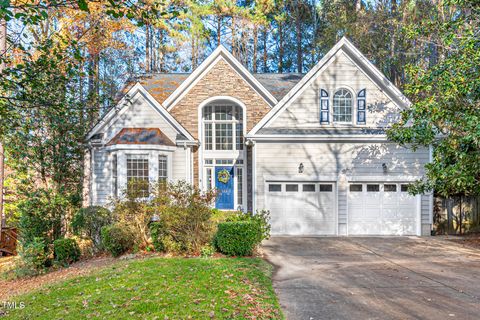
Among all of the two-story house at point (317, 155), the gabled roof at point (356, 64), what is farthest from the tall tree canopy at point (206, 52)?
the two-story house at point (317, 155)

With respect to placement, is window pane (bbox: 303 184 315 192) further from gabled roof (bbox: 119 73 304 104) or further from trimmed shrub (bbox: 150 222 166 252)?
trimmed shrub (bbox: 150 222 166 252)

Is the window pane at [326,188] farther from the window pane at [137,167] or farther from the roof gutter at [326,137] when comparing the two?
the window pane at [137,167]

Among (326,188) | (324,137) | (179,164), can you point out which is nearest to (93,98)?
(179,164)

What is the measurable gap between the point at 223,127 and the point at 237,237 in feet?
24.1

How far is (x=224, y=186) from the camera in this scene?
15.2m

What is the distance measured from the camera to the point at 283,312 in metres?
5.53

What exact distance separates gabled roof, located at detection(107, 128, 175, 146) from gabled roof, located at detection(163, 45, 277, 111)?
5.70 ft

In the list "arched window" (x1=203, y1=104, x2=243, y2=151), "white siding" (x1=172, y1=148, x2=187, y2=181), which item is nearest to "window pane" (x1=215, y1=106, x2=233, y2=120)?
"arched window" (x1=203, y1=104, x2=243, y2=151)

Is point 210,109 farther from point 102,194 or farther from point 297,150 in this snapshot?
point 102,194

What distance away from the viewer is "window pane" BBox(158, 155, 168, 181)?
13.5 metres

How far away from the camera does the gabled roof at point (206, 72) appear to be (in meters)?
14.9

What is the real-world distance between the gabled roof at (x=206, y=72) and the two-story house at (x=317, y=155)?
1.18 meters

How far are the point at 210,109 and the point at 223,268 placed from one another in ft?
30.6

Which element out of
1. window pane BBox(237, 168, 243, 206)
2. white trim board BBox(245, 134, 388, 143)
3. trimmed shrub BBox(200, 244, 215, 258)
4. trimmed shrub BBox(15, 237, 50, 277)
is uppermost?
white trim board BBox(245, 134, 388, 143)
